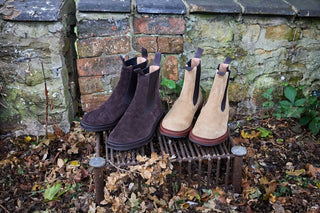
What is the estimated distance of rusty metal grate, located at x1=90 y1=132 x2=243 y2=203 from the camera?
1.70 m

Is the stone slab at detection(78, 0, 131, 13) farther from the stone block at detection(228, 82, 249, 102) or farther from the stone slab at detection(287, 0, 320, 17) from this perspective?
the stone slab at detection(287, 0, 320, 17)

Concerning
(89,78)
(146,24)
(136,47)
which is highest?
(146,24)

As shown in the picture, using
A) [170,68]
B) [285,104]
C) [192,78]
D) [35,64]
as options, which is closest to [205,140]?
[192,78]

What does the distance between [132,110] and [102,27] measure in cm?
67

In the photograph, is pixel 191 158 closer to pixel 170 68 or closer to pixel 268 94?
pixel 170 68

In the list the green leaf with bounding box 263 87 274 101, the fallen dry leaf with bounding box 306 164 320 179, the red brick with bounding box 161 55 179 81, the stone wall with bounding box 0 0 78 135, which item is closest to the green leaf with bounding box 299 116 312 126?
the green leaf with bounding box 263 87 274 101

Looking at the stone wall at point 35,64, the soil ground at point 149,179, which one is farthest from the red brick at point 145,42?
the soil ground at point 149,179

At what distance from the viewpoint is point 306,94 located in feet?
8.06

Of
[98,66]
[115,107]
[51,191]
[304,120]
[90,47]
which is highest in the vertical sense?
[90,47]

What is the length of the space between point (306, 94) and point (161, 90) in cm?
114

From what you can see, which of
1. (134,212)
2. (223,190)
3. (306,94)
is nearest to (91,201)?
(134,212)

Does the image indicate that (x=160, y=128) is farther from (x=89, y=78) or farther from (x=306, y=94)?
(x=306, y=94)

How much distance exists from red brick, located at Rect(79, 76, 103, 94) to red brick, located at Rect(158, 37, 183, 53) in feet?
1.64

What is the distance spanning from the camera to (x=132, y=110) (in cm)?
175
